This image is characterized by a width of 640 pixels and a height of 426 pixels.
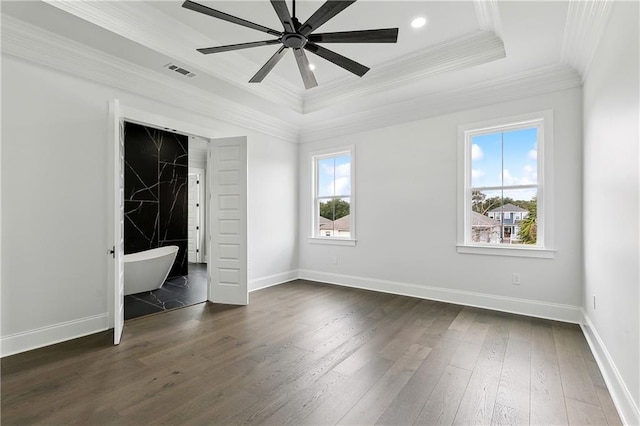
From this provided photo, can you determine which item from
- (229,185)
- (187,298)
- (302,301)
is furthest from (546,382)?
(187,298)

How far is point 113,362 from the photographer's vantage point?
2.52 meters

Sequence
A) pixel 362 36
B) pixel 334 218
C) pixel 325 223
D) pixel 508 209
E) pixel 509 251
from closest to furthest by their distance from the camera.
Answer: pixel 362 36
pixel 509 251
pixel 508 209
pixel 334 218
pixel 325 223

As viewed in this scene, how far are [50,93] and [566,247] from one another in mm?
5635

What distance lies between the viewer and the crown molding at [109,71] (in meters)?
2.71

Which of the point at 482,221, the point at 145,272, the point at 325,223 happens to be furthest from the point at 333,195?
the point at 145,272

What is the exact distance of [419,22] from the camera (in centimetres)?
315

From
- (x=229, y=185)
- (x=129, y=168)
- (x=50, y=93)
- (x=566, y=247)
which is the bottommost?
(x=566, y=247)

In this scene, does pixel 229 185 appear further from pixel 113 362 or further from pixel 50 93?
pixel 113 362

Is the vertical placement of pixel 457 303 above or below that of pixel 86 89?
below

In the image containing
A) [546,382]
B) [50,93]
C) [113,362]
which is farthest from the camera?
[50,93]

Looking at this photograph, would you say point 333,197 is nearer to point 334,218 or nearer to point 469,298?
point 334,218

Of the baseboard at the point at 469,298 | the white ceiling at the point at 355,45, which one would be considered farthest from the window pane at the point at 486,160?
the baseboard at the point at 469,298

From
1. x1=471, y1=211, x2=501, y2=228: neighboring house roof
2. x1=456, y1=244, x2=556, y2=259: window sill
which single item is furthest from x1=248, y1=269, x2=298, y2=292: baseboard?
x1=471, y1=211, x2=501, y2=228: neighboring house roof

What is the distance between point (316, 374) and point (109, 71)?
3666 mm
